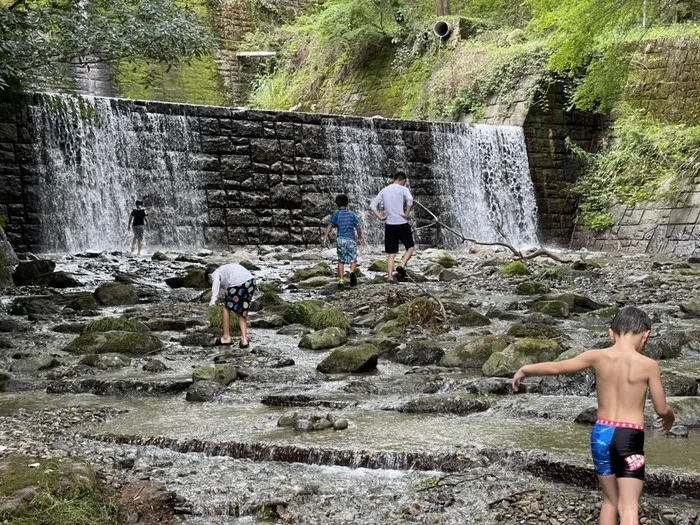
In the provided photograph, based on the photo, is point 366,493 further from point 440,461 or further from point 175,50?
point 175,50

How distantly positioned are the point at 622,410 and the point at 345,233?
9.22 m

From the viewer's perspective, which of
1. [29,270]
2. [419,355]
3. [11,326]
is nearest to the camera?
[419,355]

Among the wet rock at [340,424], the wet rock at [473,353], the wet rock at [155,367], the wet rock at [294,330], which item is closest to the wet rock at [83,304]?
A: the wet rock at [294,330]

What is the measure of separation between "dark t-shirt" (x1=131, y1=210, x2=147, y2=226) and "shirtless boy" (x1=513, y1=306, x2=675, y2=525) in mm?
14917

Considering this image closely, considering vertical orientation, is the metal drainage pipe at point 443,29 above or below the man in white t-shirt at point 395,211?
above

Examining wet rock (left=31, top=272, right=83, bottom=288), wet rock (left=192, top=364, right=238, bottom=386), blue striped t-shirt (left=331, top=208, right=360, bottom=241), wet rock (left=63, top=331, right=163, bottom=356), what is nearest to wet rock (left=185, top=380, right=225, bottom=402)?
wet rock (left=192, top=364, right=238, bottom=386)

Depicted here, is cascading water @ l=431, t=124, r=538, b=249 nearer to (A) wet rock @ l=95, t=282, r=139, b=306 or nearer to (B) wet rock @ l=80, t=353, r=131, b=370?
(A) wet rock @ l=95, t=282, r=139, b=306

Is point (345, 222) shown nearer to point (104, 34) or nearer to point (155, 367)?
point (104, 34)

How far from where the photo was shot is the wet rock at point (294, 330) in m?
9.57

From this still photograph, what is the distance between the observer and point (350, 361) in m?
7.34

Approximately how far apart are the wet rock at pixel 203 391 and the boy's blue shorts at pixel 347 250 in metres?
6.12

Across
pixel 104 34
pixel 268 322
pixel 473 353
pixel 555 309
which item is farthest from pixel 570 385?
pixel 104 34

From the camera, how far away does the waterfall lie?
2175 centimetres

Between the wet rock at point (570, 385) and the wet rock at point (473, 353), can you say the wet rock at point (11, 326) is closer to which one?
the wet rock at point (473, 353)
